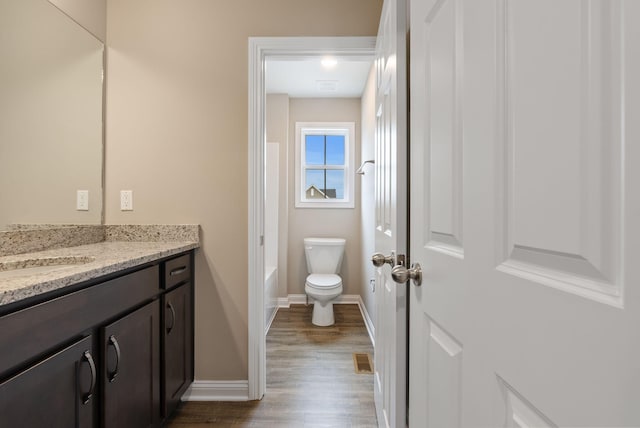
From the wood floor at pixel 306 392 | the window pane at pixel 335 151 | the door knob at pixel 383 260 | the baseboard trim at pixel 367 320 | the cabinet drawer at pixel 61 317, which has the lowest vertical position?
the wood floor at pixel 306 392

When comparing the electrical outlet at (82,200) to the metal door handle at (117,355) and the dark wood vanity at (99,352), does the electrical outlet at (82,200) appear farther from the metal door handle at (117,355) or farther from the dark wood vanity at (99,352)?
the metal door handle at (117,355)

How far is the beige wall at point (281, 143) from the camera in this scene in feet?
12.5

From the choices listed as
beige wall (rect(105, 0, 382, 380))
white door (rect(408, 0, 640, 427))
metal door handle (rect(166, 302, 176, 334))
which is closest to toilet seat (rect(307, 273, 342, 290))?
beige wall (rect(105, 0, 382, 380))

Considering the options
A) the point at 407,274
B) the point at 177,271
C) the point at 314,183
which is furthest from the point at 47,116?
the point at 314,183

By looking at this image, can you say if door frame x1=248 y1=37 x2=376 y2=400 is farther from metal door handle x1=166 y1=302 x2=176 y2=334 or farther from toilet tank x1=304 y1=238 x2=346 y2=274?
toilet tank x1=304 y1=238 x2=346 y2=274

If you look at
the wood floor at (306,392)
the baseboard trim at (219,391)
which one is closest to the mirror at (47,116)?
the baseboard trim at (219,391)

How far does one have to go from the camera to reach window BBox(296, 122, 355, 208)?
3951mm

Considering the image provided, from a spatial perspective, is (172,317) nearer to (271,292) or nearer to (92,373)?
(92,373)

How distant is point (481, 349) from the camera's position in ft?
1.82

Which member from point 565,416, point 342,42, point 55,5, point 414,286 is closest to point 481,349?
point 565,416

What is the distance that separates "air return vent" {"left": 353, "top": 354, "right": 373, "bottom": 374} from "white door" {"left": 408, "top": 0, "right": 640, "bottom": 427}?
162 cm

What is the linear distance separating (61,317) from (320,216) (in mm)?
3090

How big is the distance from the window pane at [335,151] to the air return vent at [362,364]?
7.67ft

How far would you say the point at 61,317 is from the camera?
36.8 inches
